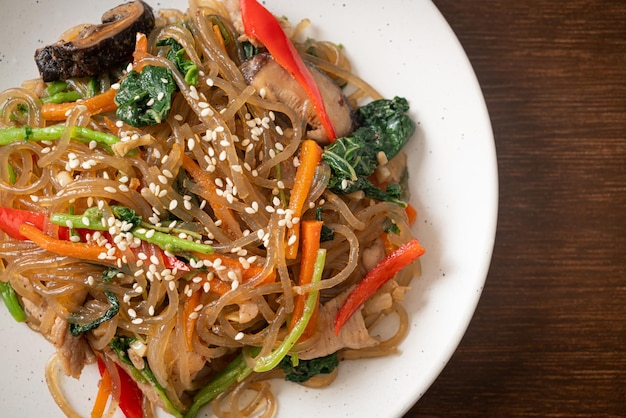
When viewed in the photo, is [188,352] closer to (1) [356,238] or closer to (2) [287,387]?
(2) [287,387]

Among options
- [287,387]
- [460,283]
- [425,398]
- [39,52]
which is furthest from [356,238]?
[39,52]

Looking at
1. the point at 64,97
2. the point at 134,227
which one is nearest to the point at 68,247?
the point at 134,227

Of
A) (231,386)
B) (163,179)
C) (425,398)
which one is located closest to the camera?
(163,179)

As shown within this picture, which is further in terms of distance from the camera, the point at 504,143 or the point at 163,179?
the point at 504,143

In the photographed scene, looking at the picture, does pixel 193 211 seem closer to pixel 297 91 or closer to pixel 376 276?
pixel 297 91

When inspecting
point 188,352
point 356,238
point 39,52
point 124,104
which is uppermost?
point 39,52

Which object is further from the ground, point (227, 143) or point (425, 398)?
point (227, 143)

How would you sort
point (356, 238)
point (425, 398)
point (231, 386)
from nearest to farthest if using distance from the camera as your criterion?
1. point (356, 238)
2. point (231, 386)
3. point (425, 398)

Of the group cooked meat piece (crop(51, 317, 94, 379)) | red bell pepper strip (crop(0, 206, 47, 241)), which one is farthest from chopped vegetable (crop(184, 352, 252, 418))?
red bell pepper strip (crop(0, 206, 47, 241))
